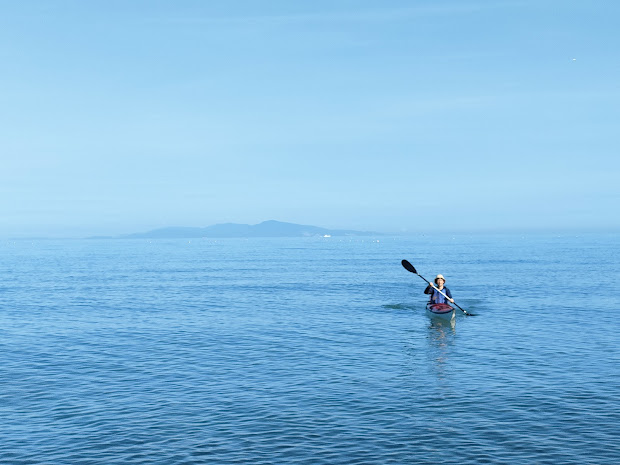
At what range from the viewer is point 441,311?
4819cm

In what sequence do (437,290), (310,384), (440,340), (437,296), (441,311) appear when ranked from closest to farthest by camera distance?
(310,384)
(440,340)
(441,311)
(437,290)
(437,296)

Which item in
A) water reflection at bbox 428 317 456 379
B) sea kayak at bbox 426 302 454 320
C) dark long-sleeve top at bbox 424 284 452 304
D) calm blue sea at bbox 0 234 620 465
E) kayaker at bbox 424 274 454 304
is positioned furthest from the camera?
dark long-sleeve top at bbox 424 284 452 304

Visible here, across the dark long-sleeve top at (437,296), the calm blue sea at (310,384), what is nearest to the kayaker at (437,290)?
the dark long-sleeve top at (437,296)

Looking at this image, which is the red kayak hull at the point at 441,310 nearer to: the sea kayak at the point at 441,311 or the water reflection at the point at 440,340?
the sea kayak at the point at 441,311

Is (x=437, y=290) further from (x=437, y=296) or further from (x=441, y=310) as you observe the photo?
(x=441, y=310)

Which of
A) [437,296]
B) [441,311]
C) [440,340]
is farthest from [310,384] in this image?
[437,296]

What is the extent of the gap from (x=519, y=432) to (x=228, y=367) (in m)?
15.8

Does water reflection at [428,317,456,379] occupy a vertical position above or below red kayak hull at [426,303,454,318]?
below

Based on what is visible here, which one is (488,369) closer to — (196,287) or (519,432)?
(519,432)

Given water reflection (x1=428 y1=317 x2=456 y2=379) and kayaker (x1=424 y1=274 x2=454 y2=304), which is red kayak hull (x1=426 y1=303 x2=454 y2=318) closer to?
water reflection (x1=428 y1=317 x2=456 y2=379)

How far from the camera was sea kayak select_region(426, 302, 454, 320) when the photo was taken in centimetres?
4784

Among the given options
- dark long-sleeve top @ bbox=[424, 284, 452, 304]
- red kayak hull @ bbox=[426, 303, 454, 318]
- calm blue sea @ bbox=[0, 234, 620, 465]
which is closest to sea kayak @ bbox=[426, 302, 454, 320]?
red kayak hull @ bbox=[426, 303, 454, 318]

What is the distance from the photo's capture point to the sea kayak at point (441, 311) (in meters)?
47.8

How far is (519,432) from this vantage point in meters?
21.6
